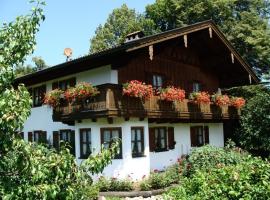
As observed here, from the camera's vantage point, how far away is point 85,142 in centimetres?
2008

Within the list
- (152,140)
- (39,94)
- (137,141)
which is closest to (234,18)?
(39,94)

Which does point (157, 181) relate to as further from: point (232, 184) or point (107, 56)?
point (232, 184)

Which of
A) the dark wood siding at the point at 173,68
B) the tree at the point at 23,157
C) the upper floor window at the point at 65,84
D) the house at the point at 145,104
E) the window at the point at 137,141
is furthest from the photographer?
the upper floor window at the point at 65,84

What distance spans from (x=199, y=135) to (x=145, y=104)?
7.36m

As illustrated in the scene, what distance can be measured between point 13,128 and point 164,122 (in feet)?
56.5

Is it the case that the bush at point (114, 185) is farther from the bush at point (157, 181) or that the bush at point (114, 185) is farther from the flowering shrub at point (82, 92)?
the flowering shrub at point (82, 92)

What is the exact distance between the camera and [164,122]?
22.2 meters

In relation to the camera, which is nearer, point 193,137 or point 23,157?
point 23,157

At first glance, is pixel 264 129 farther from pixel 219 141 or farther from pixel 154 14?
pixel 154 14

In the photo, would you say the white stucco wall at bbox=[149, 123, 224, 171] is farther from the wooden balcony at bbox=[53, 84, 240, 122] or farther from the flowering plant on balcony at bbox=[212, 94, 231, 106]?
the flowering plant on balcony at bbox=[212, 94, 231, 106]

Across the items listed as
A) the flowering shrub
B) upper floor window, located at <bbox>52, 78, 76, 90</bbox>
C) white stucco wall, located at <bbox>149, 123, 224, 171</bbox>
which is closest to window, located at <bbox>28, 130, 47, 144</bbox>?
upper floor window, located at <bbox>52, 78, 76, 90</bbox>

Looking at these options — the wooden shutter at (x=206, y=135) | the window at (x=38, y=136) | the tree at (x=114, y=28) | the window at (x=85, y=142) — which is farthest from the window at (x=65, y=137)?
the tree at (x=114, y=28)

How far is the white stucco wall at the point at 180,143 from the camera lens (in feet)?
70.5

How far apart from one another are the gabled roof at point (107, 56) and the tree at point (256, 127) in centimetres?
255
